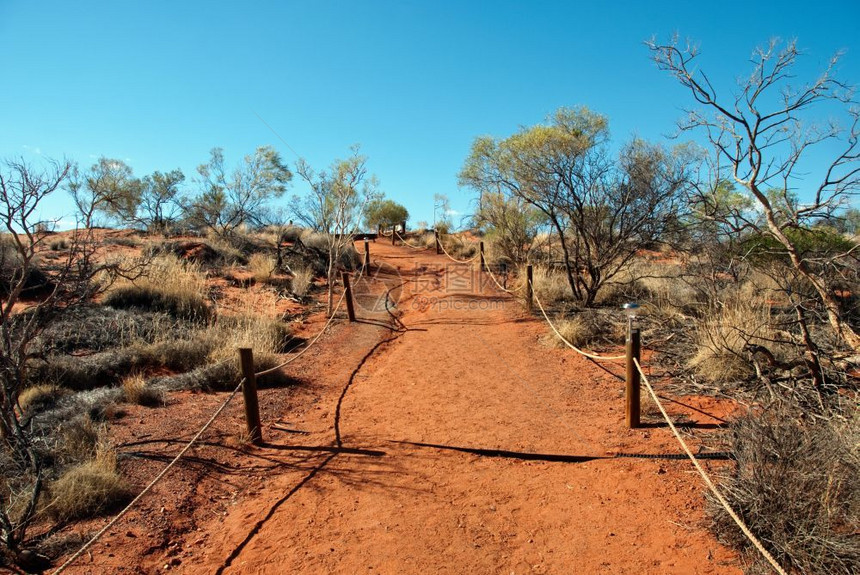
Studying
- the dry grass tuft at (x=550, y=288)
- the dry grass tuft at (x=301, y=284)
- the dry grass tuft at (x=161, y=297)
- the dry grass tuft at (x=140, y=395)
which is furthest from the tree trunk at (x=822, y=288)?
the dry grass tuft at (x=301, y=284)

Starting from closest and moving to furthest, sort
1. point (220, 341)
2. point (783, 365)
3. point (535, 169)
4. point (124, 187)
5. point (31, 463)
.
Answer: point (31, 463) < point (783, 365) < point (220, 341) < point (535, 169) < point (124, 187)

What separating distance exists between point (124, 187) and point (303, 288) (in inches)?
474

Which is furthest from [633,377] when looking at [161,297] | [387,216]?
[387,216]

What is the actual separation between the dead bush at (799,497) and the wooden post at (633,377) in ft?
5.13

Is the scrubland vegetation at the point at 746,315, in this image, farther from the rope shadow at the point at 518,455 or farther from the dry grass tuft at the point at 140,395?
the dry grass tuft at the point at 140,395

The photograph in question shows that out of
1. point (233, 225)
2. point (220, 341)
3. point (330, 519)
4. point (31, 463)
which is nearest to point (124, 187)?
point (233, 225)

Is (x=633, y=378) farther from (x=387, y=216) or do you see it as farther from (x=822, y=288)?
(x=387, y=216)

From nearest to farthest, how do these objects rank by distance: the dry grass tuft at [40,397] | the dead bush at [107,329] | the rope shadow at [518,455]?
the rope shadow at [518,455], the dry grass tuft at [40,397], the dead bush at [107,329]

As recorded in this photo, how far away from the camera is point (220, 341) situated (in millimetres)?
8375

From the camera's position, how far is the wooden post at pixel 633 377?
5141mm

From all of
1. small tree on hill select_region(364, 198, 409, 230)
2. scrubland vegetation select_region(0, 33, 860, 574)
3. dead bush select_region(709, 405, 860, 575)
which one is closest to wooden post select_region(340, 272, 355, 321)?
scrubland vegetation select_region(0, 33, 860, 574)

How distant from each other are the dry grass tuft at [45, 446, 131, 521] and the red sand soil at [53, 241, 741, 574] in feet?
0.60

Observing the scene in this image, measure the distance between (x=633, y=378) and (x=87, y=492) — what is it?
197 inches

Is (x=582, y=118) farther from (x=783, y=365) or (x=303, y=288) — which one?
(x=783, y=365)
